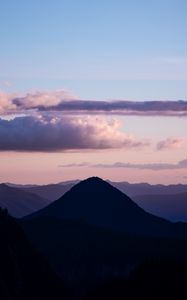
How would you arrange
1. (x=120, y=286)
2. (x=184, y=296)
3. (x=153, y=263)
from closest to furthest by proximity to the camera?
(x=184, y=296)
(x=120, y=286)
(x=153, y=263)

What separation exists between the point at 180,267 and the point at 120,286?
1329cm

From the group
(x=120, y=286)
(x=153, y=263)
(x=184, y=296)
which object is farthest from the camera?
(x=153, y=263)

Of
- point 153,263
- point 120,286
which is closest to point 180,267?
point 153,263

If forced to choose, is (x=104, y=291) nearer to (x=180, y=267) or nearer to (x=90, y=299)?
(x=90, y=299)

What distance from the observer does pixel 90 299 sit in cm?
11988

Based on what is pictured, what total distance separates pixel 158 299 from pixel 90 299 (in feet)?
52.4

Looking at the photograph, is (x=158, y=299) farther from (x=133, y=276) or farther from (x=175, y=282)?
(x=133, y=276)

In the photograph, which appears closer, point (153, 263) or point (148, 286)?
point (148, 286)

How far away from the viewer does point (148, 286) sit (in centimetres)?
11412

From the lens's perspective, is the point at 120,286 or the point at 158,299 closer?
the point at 158,299

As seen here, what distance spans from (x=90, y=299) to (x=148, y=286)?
1228 centimetres

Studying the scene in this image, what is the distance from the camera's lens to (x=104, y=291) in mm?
119188

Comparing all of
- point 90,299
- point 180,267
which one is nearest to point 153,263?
point 180,267

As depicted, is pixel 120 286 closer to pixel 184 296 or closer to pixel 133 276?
pixel 133 276
